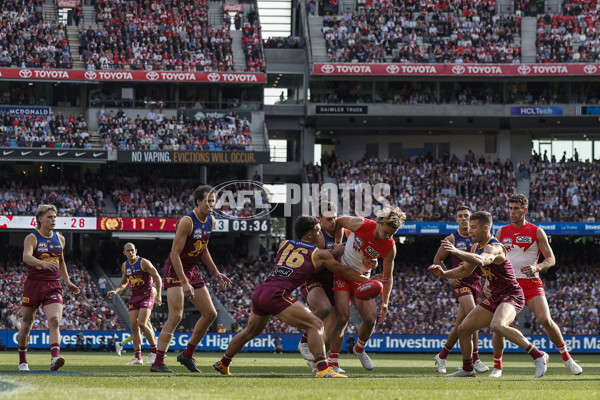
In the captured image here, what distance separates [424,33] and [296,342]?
23154 millimetres

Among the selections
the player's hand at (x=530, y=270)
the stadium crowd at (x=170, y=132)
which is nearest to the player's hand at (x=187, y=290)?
the player's hand at (x=530, y=270)

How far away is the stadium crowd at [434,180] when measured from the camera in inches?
Answer: 1953

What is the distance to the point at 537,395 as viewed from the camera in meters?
10.7

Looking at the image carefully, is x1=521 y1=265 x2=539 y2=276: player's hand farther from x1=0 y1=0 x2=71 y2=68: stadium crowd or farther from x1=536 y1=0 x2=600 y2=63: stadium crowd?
x1=0 y1=0 x2=71 y2=68: stadium crowd

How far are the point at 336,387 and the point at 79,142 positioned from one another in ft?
130

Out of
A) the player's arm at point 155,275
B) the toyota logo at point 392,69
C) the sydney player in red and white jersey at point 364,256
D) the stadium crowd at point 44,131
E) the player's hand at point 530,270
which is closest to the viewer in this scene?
the sydney player in red and white jersey at point 364,256

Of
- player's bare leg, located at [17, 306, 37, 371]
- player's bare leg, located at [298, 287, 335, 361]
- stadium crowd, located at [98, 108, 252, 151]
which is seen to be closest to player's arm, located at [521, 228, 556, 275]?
player's bare leg, located at [298, 287, 335, 361]

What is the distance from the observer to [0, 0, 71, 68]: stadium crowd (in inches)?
1976

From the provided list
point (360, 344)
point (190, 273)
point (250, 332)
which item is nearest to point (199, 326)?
point (190, 273)

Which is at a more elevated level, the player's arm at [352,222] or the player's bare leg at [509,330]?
the player's arm at [352,222]

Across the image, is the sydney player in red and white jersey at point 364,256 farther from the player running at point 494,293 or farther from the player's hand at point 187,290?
the player's hand at point 187,290

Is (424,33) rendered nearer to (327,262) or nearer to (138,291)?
(138,291)

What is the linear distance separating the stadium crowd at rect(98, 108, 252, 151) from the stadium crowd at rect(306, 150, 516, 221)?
4.93m

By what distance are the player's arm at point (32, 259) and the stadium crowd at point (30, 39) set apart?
36063 mm
